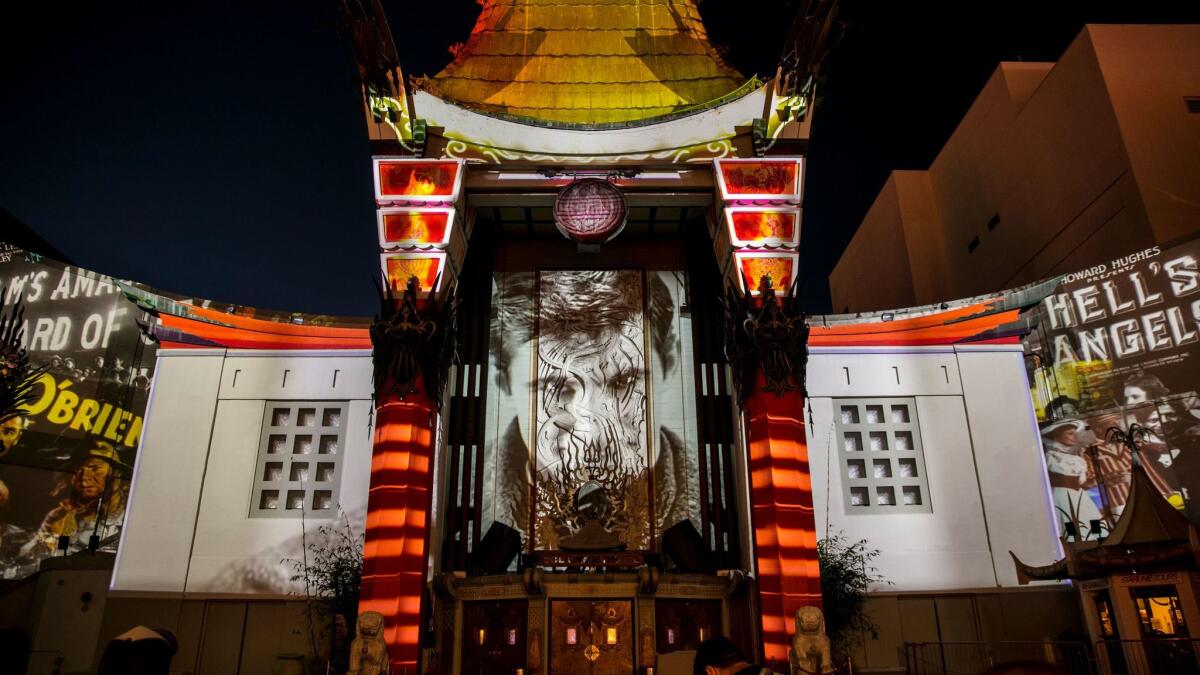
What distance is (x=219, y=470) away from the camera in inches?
594

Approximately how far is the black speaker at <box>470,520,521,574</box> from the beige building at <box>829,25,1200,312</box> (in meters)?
13.6

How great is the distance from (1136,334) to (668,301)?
9006mm

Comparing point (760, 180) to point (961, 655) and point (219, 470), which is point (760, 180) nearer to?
point (961, 655)

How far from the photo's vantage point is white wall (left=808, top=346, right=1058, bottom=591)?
1446cm

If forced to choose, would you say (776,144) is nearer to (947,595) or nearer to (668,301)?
(668,301)

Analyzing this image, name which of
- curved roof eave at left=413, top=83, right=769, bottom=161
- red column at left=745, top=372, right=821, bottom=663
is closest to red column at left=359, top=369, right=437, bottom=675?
curved roof eave at left=413, top=83, right=769, bottom=161

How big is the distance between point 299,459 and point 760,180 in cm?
1083

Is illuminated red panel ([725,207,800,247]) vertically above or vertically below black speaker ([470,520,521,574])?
above

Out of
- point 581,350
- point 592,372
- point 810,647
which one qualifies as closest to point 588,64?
point 581,350

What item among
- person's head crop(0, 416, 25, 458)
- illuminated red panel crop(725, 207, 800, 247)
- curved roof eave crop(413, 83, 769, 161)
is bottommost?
person's head crop(0, 416, 25, 458)

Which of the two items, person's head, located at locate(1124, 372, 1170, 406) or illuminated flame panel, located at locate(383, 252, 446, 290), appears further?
illuminated flame panel, located at locate(383, 252, 446, 290)

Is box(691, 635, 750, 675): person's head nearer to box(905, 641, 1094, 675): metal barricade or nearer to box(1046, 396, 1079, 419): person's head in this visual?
box(905, 641, 1094, 675): metal barricade

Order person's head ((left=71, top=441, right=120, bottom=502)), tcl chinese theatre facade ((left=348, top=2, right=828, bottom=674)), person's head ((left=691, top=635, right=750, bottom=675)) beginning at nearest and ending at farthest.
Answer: person's head ((left=691, top=635, right=750, bottom=675)) < tcl chinese theatre facade ((left=348, top=2, right=828, bottom=674)) < person's head ((left=71, top=441, right=120, bottom=502))

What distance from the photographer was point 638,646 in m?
13.3
